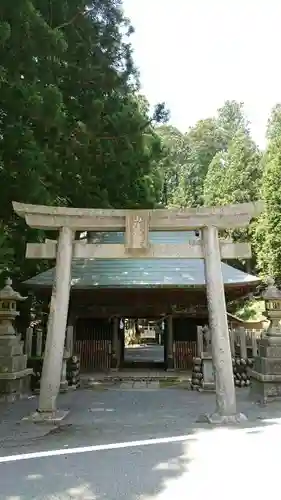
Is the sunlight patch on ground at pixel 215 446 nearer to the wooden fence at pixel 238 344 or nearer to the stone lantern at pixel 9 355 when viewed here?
the stone lantern at pixel 9 355

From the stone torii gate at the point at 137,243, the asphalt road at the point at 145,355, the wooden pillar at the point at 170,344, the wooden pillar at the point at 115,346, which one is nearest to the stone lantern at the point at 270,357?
the stone torii gate at the point at 137,243

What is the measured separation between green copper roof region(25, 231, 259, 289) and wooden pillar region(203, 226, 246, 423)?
5.58 m

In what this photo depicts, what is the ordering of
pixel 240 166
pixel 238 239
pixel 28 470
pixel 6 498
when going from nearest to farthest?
pixel 6 498 < pixel 28 470 < pixel 238 239 < pixel 240 166

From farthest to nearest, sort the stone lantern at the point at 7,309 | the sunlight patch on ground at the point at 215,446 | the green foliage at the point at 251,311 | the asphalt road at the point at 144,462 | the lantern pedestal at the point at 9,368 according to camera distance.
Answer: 1. the green foliage at the point at 251,311
2. the stone lantern at the point at 7,309
3. the lantern pedestal at the point at 9,368
4. the sunlight patch on ground at the point at 215,446
5. the asphalt road at the point at 144,462

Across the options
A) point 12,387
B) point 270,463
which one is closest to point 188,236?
point 12,387

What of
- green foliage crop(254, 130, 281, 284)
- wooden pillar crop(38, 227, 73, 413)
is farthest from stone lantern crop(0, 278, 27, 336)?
green foliage crop(254, 130, 281, 284)

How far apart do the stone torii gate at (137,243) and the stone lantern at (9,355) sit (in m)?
2.11

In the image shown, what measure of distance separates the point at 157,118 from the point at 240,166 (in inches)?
885

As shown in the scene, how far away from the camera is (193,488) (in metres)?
3.86

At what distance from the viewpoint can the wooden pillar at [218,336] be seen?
6867mm

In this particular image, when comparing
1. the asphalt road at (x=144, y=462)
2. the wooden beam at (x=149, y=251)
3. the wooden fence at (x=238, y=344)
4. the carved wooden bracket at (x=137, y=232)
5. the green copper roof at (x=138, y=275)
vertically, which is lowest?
the asphalt road at (x=144, y=462)

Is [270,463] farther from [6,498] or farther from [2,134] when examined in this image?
[2,134]

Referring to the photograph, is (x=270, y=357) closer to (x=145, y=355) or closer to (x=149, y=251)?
(x=149, y=251)

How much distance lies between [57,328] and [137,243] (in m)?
1.92
